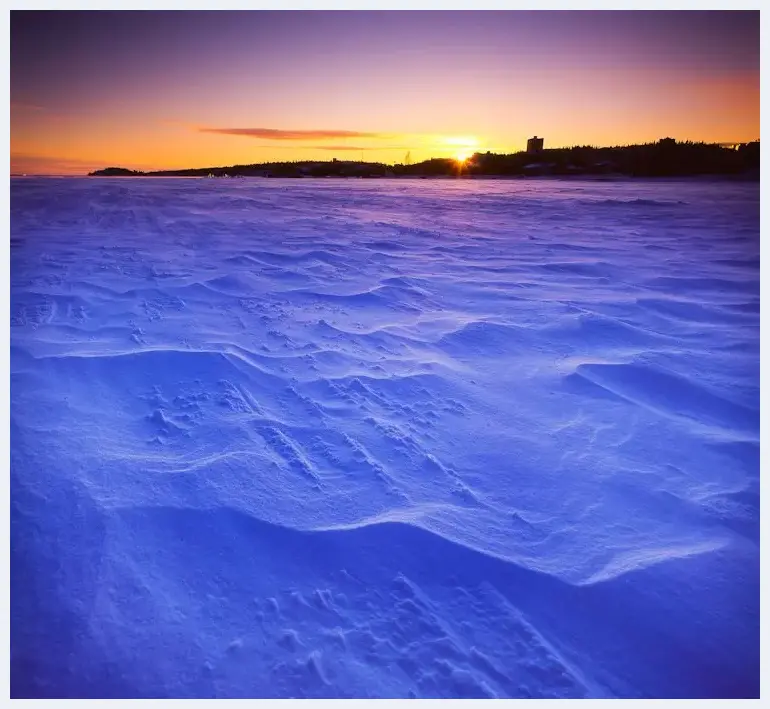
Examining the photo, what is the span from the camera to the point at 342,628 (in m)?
1.18

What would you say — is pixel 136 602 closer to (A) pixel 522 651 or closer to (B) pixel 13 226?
(A) pixel 522 651

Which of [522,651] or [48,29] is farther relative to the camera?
[48,29]

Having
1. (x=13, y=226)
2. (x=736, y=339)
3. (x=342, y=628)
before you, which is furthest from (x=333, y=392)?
(x=13, y=226)

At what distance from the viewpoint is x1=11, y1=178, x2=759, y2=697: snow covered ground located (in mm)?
1158

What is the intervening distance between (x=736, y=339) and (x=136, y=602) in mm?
3063

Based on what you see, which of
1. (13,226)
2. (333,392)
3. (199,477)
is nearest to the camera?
(199,477)

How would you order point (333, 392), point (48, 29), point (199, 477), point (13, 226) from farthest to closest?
point (13, 226), point (48, 29), point (333, 392), point (199, 477)

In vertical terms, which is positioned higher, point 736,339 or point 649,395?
point 736,339

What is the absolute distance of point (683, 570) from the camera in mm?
1332

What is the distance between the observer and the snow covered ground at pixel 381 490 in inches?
45.6

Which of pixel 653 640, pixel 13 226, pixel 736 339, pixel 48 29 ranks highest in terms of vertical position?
pixel 48 29

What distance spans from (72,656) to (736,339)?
127 inches

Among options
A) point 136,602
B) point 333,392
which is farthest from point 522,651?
point 333,392

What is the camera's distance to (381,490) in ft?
5.09
